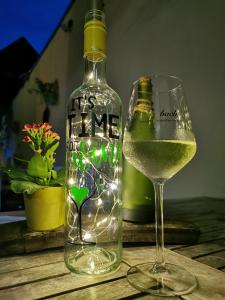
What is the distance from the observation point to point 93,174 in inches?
19.3

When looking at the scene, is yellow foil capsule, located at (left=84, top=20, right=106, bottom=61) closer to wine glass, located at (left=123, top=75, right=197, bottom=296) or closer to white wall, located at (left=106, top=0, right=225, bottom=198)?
wine glass, located at (left=123, top=75, right=197, bottom=296)

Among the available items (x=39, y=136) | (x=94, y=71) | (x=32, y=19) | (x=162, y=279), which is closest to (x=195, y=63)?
(x=94, y=71)

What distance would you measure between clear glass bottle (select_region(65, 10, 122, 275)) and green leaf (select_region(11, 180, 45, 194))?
78mm

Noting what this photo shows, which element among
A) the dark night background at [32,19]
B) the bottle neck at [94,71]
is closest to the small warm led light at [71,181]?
the bottle neck at [94,71]

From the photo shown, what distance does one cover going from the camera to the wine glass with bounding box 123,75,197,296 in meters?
0.40

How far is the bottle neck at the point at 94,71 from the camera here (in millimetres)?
548

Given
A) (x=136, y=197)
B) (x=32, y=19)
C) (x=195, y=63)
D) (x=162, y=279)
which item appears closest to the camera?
(x=162, y=279)

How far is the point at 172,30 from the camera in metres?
1.68

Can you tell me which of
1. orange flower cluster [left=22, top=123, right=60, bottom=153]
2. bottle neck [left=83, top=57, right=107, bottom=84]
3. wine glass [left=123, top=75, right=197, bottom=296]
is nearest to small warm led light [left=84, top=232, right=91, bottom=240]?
wine glass [left=123, top=75, right=197, bottom=296]

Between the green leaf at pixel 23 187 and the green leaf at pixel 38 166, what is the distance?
3cm

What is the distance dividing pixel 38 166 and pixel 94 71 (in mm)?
243

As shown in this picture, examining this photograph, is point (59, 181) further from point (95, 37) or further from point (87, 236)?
point (95, 37)

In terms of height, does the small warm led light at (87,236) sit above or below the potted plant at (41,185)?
below

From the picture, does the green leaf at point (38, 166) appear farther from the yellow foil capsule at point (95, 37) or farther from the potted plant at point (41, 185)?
the yellow foil capsule at point (95, 37)
